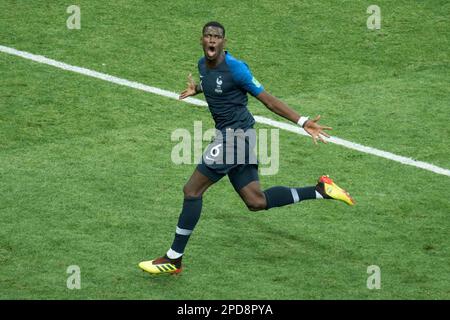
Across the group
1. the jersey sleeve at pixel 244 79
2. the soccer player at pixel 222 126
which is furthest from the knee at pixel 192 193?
the jersey sleeve at pixel 244 79

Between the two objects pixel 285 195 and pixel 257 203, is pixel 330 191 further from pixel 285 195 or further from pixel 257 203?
pixel 257 203

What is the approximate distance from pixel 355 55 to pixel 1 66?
4.90 m

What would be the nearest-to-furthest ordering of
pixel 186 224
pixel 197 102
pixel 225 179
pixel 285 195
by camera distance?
pixel 186 224
pixel 285 195
pixel 225 179
pixel 197 102

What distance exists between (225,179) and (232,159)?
2215mm

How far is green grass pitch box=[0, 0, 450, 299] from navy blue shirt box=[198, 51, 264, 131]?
Result: 128 centimetres

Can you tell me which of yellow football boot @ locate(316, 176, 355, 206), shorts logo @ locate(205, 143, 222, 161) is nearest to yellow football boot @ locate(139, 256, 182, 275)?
shorts logo @ locate(205, 143, 222, 161)

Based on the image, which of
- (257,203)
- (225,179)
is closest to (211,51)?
(257,203)

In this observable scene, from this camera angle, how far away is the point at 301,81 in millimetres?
14211

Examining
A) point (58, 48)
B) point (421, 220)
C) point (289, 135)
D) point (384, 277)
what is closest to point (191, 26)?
point (58, 48)

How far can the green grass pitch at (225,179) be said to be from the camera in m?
9.59

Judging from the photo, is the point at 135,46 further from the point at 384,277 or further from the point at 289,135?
the point at 384,277

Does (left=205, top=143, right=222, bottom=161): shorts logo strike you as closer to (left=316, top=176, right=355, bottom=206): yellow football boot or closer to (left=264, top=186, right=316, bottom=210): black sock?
(left=264, top=186, right=316, bottom=210): black sock

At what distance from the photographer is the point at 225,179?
468 inches

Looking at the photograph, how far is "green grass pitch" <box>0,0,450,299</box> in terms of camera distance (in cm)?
959
